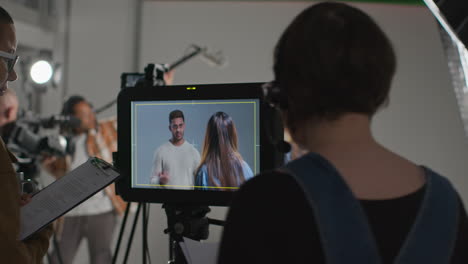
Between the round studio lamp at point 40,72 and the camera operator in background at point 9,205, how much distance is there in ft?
5.32

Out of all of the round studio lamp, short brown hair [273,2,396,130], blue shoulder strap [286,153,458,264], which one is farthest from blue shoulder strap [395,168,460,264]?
the round studio lamp

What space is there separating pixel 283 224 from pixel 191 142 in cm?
68

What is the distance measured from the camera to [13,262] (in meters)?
0.98

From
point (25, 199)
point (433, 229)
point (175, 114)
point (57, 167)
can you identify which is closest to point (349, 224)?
point (433, 229)

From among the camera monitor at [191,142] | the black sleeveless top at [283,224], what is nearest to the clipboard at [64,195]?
the camera monitor at [191,142]

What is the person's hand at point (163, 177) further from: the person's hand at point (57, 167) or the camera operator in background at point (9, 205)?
the person's hand at point (57, 167)

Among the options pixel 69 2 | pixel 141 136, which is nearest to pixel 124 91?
pixel 141 136

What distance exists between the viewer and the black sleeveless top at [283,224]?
0.56m

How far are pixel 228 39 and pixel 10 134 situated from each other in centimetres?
283

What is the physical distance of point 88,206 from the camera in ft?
9.36

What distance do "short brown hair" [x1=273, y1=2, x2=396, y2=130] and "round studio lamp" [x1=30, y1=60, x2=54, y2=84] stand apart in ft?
7.65

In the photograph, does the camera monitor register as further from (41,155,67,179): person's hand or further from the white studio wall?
the white studio wall

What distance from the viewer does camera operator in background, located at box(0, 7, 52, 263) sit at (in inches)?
37.8

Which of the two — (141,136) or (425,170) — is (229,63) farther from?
(425,170)
